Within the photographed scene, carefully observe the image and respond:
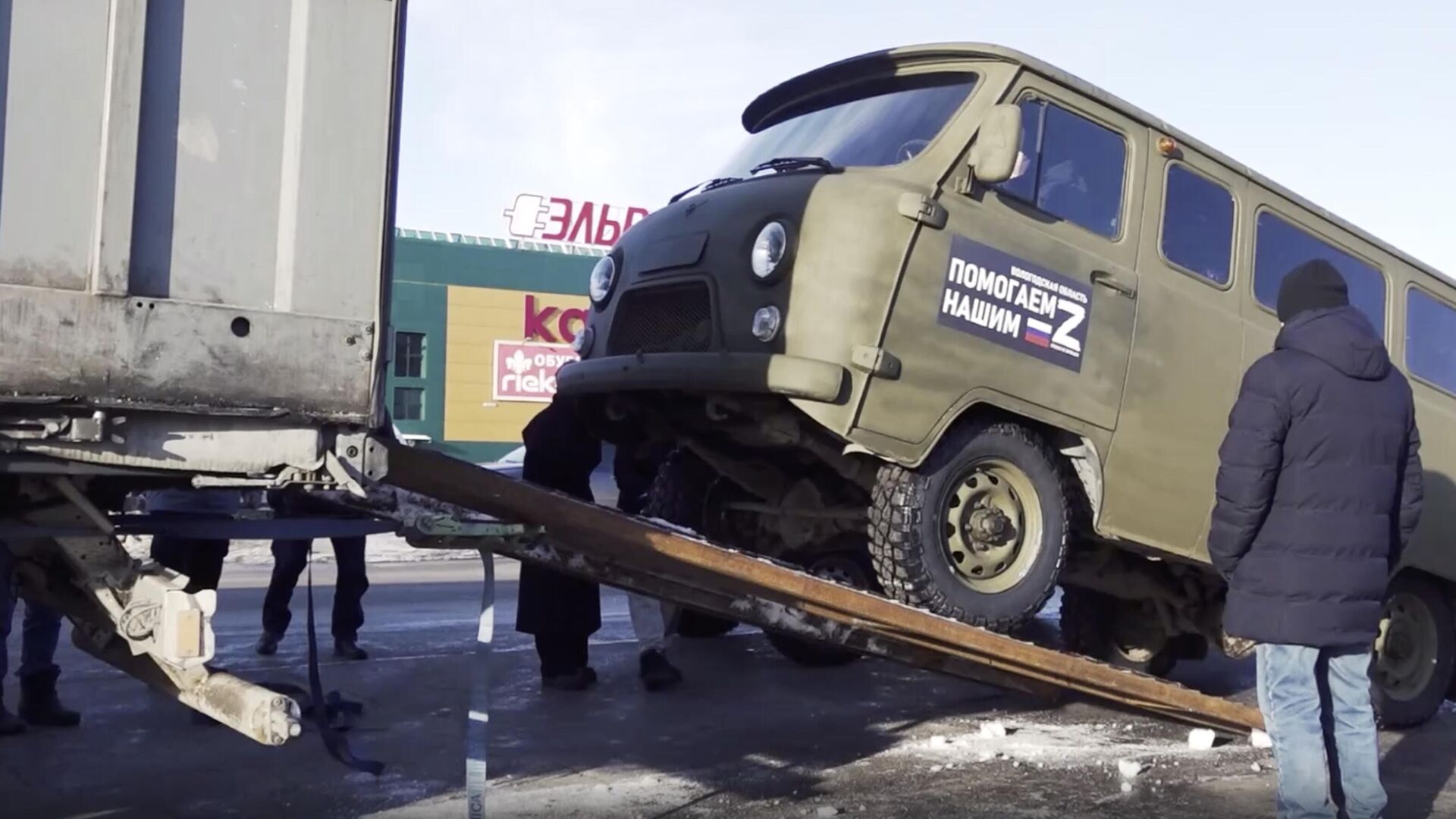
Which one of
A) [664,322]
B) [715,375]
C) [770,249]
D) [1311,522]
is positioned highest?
[770,249]

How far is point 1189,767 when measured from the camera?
222 inches

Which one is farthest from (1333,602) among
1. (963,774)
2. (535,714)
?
(535,714)

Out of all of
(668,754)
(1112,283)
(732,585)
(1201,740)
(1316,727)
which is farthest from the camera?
(1201,740)

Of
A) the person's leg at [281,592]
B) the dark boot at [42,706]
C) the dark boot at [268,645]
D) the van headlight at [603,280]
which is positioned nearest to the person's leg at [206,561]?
the dark boot at [42,706]

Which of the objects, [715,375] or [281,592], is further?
[281,592]

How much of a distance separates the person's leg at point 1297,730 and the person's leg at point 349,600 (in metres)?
5.36

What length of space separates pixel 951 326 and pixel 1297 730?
1737 millimetres

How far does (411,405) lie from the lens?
3422cm

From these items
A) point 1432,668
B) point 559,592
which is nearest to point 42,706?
point 559,592

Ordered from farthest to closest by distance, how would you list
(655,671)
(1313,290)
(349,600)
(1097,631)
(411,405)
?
(411,405) < (349,600) < (1097,631) < (655,671) < (1313,290)

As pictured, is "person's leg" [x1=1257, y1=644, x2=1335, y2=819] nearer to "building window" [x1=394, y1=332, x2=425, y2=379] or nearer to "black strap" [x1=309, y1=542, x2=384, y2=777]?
"black strap" [x1=309, y1=542, x2=384, y2=777]

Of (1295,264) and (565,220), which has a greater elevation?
(565,220)

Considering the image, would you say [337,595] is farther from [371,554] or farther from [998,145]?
[371,554]

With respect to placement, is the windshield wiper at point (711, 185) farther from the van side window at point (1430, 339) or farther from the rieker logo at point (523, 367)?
the rieker logo at point (523, 367)
